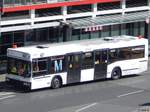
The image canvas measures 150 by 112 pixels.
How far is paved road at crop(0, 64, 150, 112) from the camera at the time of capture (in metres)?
32.7

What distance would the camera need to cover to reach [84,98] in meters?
35.4

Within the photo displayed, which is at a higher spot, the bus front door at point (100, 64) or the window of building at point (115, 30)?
the window of building at point (115, 30)

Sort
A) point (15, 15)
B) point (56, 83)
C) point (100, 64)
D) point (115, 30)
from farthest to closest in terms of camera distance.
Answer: point (115, 30)
point (15, 15)
point (100, 64)
point (56, 83)

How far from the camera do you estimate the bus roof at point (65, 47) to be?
37125 mm

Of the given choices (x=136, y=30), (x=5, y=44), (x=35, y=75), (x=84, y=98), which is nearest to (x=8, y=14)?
(x=5, y=44)

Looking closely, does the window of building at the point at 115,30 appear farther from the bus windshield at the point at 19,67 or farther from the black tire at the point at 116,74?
the bus windshield at the point at 19,67

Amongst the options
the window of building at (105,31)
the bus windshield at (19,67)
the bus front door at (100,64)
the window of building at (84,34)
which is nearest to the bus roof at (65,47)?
the bus windshield at (19,67)

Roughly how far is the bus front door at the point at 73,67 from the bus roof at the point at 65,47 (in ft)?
1.14

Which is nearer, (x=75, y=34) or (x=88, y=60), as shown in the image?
(x=88, y=60)

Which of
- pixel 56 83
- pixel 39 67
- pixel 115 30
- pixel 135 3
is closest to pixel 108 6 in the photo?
pixel 115 30

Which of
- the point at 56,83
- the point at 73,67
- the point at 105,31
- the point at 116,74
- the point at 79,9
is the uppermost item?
the point at 79,9

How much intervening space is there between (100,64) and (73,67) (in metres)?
2.22

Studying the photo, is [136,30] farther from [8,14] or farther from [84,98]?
[84,98]

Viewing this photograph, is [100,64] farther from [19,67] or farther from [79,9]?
[79,9]
